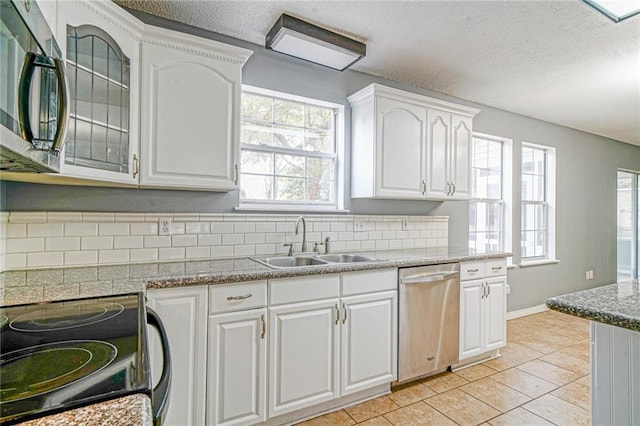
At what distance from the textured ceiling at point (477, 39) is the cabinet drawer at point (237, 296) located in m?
1.75

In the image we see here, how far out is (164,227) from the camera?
7.22 feet

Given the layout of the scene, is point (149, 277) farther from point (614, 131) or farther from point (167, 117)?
point (614, 131)

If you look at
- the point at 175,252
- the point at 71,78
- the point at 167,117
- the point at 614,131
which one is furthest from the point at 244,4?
the point at 614,131

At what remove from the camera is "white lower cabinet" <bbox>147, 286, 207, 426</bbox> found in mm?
1654

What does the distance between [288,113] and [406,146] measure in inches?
41.4

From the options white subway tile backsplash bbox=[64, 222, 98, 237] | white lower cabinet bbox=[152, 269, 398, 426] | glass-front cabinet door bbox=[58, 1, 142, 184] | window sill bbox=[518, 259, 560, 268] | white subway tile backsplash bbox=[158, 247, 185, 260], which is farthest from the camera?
window sill bbox=[518, 259, 560, 268]

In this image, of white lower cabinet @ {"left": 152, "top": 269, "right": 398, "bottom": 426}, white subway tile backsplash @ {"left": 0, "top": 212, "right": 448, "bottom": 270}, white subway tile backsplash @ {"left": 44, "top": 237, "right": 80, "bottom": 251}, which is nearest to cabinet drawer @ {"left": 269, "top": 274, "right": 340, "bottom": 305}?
white lower cabinet @ {"left": 152, "top": 269, "right": 398, "bottom": 426}

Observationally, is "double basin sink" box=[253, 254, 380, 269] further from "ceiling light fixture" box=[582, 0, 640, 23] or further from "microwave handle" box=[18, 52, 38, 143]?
"ceiling light fixture" box=[582, 0, 640, 23]

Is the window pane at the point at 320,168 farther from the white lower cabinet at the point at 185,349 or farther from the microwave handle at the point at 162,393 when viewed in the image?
the microwave handle at the point at 162,393

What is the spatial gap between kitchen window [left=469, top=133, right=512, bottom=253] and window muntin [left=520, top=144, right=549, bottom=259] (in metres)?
0.37

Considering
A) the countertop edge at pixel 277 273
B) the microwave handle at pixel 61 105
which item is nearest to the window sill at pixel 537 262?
the countertop edge at pixel 277 273

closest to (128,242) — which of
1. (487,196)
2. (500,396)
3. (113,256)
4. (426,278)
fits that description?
(113,256)

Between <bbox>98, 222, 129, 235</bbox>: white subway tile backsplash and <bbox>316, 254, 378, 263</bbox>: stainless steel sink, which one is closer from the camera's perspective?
<bbox>98, 222, 129, 235</bbox>: white subway tile backsplash

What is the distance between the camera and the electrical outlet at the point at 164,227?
2.19 m
